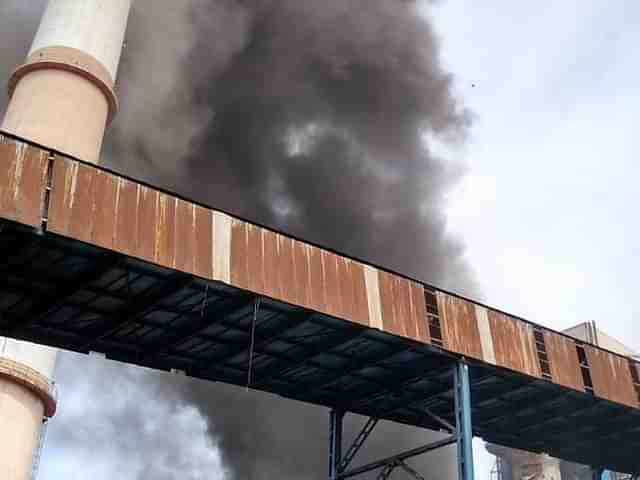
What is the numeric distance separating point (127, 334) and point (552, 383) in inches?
568

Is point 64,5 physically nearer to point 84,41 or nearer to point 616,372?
point 84,41

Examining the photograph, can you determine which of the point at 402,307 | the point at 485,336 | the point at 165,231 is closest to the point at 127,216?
the point at 165,231

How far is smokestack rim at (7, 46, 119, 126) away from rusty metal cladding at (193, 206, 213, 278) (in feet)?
61.8

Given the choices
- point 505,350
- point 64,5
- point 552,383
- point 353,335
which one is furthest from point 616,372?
point 64,5

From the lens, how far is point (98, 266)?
61.7 feet

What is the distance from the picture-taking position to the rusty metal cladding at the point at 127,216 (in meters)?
18.2

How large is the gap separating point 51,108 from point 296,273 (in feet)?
60.4

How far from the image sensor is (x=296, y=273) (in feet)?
69.1

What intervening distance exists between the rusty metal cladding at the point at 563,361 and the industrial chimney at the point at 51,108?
1991 cm

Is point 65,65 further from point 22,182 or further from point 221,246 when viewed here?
point 22,182

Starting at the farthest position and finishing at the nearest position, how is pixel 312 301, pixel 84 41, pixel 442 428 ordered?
1. pixel 84 41
2. pixel 442 428
3. pixel 312 301

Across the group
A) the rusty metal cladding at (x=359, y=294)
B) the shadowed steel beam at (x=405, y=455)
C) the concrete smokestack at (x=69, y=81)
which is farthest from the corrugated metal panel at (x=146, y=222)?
the concrete smokestack at (x=69, y=81)

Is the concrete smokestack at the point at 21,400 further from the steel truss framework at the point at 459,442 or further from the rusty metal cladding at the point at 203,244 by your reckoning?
the rusty metal cladding at the point at 203,244

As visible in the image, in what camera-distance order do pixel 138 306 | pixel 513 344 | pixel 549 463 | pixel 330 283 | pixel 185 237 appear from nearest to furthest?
pixel 185 237 → pixel 138 306 → pixel 330 283 → pixel 513 344 → pixel 549 463
